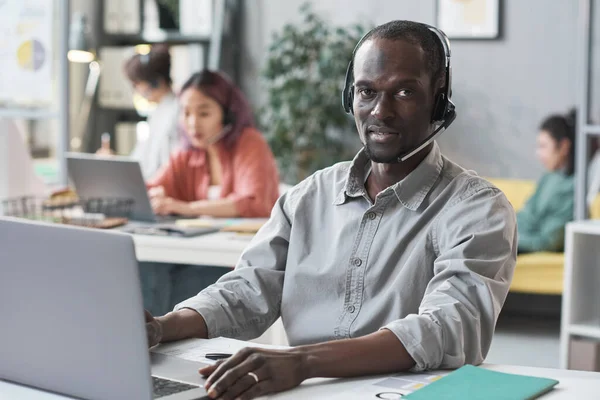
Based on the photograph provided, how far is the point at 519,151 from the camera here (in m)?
5.61

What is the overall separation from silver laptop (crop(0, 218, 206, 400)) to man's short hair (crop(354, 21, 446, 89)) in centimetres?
69

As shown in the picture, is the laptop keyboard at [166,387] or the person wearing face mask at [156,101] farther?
the person wearing face mask at [156,101]

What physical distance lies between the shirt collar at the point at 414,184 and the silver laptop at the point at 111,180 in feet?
5.26

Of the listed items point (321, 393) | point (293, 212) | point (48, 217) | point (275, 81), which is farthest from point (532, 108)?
point (321, 393)

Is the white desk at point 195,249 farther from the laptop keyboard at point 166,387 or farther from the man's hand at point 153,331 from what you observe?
the laptop keyboard at point 166,387

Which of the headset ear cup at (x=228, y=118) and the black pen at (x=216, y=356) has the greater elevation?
the headset ear cup at (x=228, y=118)

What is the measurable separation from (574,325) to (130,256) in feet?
9.29

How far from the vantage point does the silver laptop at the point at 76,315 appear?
48.9 inches

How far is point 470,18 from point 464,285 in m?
4.30

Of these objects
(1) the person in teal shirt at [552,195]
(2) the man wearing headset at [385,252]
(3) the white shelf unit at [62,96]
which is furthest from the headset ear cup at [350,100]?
(1) the person in teal shirt at [552,195]

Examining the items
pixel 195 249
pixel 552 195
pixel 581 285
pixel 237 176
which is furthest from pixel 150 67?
pixel 581 285

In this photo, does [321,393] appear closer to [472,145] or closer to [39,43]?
[39,43]

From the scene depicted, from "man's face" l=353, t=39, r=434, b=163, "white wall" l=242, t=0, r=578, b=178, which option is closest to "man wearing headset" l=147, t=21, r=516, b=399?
"man's face" l=353, t=39, r=434, b=163

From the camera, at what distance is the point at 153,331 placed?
1.63 m
